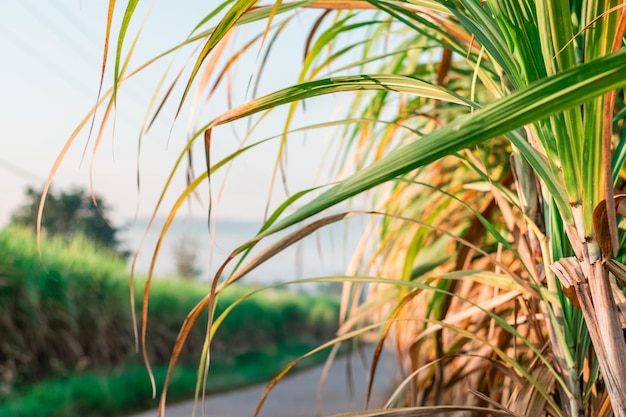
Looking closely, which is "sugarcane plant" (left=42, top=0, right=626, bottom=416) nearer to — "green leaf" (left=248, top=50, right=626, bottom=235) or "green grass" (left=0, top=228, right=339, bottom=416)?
"green leaf" (left=248, top=50, right=626, bottom=235)

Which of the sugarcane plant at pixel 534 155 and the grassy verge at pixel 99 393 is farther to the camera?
the grassy verge at pixel 99 393

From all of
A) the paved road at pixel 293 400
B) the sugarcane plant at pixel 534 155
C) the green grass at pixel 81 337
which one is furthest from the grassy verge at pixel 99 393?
the sugarcane plant at pixel 534 155

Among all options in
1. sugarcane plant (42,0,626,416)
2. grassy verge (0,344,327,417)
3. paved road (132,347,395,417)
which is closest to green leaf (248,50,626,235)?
sugarcane plant (42,0,626,416)

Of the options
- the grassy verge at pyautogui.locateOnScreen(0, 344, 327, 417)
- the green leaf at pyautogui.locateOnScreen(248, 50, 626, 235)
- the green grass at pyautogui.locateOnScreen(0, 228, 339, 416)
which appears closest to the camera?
the green leaf at pyautogui.locateOnScreen(248, 50, 626, 235)

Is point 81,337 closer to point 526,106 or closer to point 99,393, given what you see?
A: point 99,393

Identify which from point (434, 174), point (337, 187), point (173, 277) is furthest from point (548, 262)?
point (173, 277)

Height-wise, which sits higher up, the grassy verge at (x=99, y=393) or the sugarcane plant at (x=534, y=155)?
the sugarcane plant at (x=534, y=155)

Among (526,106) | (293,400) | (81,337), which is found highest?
(526,106)

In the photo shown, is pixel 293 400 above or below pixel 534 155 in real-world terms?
below

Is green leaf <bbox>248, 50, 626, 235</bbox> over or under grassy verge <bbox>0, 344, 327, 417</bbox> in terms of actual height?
over

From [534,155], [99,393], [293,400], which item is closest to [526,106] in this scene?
[534,155]

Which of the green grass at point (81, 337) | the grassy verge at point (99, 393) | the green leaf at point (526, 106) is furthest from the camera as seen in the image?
the green grass at point (81, 337)

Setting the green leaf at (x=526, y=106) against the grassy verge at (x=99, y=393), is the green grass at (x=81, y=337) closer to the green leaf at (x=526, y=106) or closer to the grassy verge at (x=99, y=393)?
the grassy verge at (x=99, y=393)

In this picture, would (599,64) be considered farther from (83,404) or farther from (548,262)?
(83,404)
